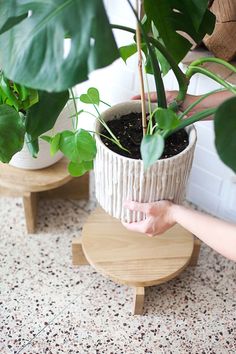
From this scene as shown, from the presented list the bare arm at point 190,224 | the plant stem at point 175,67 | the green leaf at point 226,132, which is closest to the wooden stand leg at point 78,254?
the bare arm at point 190,224

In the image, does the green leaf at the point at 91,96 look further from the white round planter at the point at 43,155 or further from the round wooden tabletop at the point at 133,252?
the round wooden tabletop at the point at 133,252

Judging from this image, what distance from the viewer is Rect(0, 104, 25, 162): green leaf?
1.09 m

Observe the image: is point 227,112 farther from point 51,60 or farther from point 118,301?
point 118,301

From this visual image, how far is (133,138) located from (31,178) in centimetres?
43

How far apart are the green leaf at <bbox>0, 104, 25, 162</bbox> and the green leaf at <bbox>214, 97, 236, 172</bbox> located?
0.47 m

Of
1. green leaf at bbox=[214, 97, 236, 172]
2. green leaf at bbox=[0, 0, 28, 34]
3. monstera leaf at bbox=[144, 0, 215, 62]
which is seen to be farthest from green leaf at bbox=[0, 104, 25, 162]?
green leaf at bbox=[214, 97, 236, 172]

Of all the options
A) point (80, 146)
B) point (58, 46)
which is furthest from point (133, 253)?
point (58, 46)

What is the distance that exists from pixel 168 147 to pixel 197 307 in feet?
1.74

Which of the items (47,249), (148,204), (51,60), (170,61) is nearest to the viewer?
(51,60)

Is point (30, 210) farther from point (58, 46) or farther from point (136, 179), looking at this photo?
point (58, 46)

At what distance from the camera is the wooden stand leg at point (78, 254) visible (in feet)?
4.72

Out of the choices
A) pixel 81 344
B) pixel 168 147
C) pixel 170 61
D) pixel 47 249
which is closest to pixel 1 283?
pixel 47 249

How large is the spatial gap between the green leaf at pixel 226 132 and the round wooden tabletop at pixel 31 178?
0.73 metres

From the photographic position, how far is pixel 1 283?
1.45m
